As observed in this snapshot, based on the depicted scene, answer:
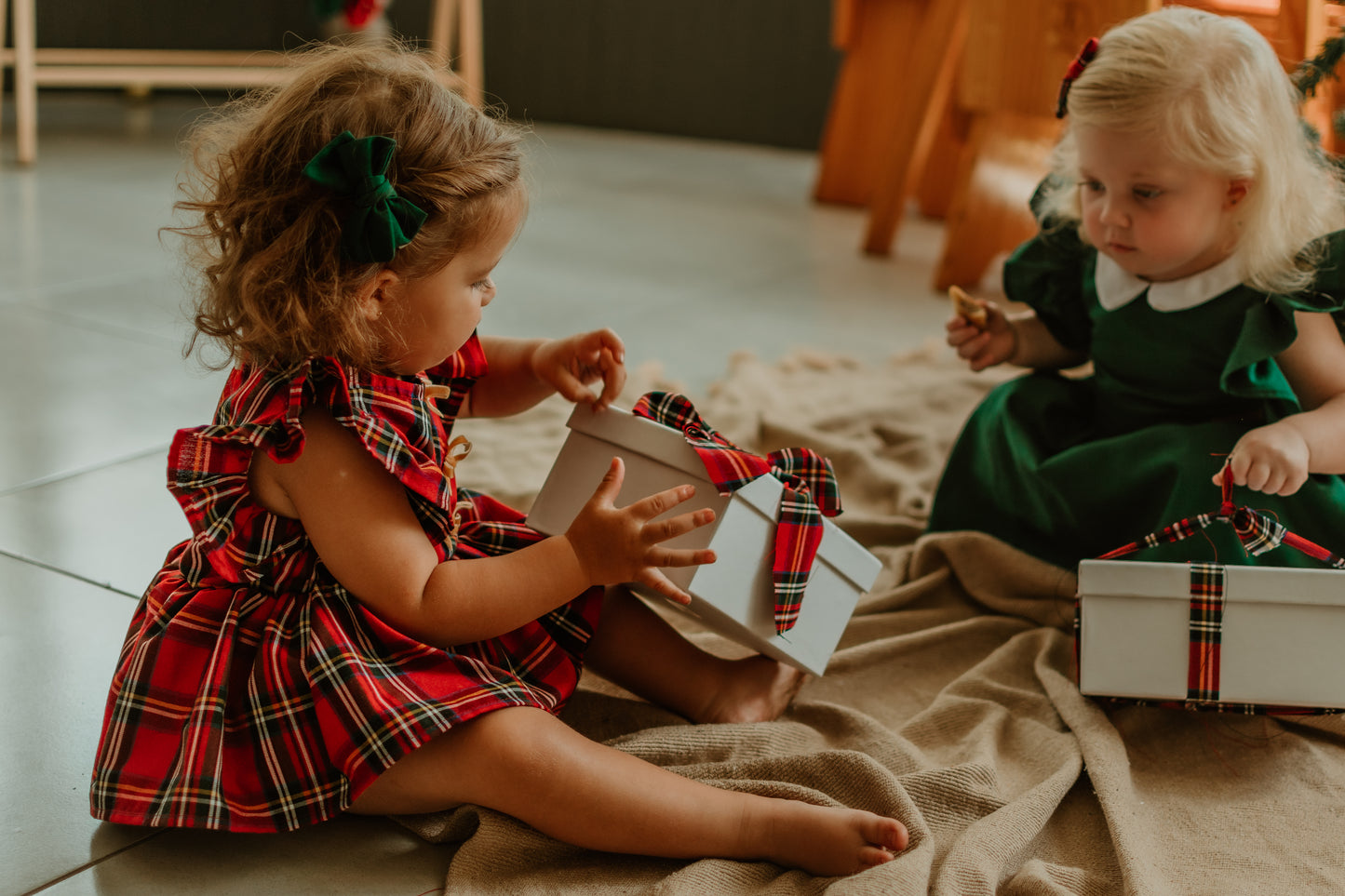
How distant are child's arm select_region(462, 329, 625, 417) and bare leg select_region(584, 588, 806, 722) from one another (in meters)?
0.17

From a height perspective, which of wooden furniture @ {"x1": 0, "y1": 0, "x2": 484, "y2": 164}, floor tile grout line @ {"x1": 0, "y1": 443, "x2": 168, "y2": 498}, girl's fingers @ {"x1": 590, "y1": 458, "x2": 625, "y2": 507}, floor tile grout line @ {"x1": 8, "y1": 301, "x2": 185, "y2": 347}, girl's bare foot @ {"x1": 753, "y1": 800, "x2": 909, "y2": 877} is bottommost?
floor tile grout line @ {"x1": 8, "y1": 301, "x2": 185, "y2": 347}

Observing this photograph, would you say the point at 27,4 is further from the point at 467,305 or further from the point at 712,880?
the point at 712,880

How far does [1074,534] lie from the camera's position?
1.17 metres

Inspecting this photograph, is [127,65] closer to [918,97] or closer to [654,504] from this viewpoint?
[918,97]

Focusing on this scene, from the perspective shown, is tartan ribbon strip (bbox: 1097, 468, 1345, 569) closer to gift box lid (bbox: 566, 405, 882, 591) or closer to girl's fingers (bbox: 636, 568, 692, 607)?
gift box lid (bbox: 566, 405, 882, 591)

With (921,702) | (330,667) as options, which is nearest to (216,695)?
(330,667)

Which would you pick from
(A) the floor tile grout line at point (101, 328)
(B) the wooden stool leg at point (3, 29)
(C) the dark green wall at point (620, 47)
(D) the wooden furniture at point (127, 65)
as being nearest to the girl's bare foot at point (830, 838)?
(A) the floor tile grout line at point (101, 328)

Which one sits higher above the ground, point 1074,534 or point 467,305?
point 467,305

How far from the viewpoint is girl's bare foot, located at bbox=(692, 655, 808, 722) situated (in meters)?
0.96

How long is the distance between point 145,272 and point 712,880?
5.54 feet

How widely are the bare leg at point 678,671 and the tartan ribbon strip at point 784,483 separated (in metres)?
0.08

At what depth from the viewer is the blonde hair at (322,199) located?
79cm

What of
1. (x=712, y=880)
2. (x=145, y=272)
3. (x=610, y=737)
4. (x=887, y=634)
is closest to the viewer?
(x=712, y=880)

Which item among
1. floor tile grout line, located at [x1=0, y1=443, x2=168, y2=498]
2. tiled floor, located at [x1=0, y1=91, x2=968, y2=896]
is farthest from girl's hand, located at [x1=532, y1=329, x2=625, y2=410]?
floor tile grout line, located at [x1=0, y1=443, x2=168, y2=498]
